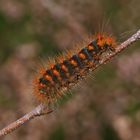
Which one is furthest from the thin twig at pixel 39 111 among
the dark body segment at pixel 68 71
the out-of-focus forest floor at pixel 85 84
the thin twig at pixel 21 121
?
the out-of-focus forest floor at pixel 85 84

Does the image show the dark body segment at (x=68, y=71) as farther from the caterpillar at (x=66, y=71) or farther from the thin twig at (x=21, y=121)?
the thin twig at (x=21, y=121)

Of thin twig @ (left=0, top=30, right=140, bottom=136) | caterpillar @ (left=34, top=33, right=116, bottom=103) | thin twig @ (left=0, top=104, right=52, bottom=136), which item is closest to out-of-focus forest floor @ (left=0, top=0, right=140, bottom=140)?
caterpillar @ (left=34, top=33, right=116, bottom=103)

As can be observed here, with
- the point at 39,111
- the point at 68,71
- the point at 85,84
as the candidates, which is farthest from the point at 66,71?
the point at 85,84

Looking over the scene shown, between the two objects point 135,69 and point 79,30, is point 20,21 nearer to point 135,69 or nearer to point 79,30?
point 79,30

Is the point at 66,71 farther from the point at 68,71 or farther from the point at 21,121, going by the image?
the point at 21,121

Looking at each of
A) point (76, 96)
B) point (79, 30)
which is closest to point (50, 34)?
point (79, 30)

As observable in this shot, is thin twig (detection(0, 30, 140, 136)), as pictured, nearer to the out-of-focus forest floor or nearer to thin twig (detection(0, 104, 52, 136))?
thin twig (detection(0, 104, 52, 136))
